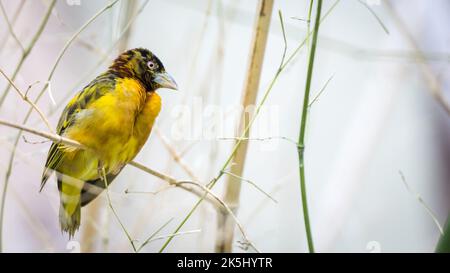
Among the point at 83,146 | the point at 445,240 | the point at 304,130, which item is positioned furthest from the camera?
the point at 83,146

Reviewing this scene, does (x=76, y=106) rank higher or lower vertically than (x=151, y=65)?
lower

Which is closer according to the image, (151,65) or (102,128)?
(102,128)

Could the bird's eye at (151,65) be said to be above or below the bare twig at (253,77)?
above

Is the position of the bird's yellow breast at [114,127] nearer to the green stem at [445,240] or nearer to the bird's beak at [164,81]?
the bird's beak at [164,81]

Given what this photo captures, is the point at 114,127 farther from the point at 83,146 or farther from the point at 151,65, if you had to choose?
the point at 151,65

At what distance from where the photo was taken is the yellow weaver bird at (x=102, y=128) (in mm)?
2045

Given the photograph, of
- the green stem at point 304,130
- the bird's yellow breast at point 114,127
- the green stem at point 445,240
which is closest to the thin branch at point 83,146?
the bird's yellow breast at point 114,127

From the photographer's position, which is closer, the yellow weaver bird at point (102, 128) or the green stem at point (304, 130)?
the green stem at point (304, 130)

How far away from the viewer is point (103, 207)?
2365 mm

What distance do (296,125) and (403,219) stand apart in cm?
104

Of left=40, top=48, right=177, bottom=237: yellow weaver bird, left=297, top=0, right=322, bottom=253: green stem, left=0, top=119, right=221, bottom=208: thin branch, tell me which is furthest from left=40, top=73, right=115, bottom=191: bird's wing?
left=297, top=0, right=322, bottom=253: green stem

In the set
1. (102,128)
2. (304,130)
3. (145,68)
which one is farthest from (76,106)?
(304,130)

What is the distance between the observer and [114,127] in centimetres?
204

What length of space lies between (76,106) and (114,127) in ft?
Answer: 0.64
